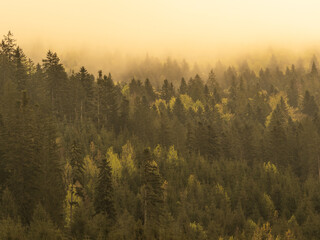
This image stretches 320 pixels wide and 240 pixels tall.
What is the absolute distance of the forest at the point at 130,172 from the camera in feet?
128

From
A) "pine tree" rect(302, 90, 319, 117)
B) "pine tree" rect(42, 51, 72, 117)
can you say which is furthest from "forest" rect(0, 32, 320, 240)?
"pine tree" rect(302, 90, 319, 117)

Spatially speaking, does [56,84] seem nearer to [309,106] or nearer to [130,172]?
[130,172]

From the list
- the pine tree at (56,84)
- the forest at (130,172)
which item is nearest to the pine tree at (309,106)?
the forest at (130,172)

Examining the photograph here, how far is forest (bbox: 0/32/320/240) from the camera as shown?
128 feet

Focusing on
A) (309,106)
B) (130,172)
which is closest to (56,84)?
(130,172)

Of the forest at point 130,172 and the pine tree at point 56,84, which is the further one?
the pine tree at point 56,84

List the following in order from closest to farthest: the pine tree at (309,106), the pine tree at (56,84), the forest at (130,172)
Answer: the forest at (130,172) → the pine tree at (56,84) → the pine tree at (309,106)

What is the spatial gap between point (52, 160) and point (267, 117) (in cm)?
9417

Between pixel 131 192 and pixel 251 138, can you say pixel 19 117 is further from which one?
pixel 251 138

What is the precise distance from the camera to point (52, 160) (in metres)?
47.8

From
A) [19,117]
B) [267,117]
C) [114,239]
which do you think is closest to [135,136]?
[19,117]

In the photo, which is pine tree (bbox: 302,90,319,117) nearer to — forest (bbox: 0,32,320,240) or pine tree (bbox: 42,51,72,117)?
forest (bbox: 0,32,320,240)

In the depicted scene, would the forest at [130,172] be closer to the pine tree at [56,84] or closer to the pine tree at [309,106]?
the pine tree at [56,84]

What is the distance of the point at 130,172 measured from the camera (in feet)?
201
